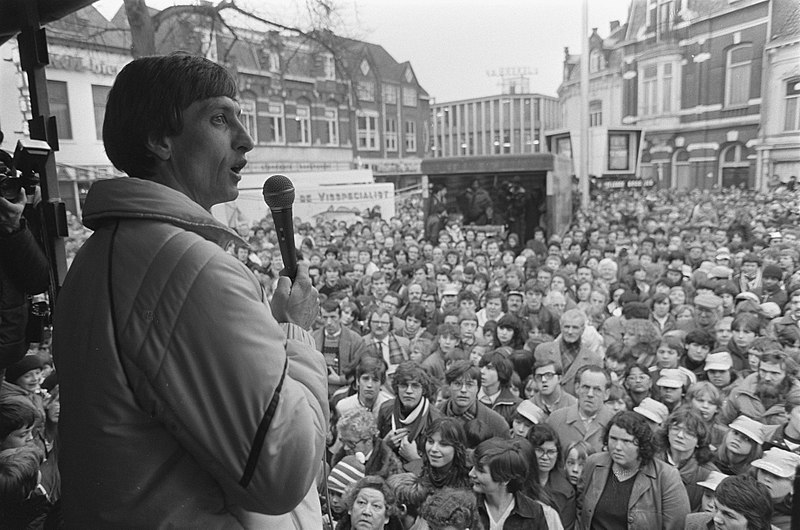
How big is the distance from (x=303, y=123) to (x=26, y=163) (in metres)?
19.7

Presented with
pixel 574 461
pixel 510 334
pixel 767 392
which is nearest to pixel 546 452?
pixel 574 461

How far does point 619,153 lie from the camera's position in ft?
55.6

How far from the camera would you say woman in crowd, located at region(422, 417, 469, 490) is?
9.43 ft

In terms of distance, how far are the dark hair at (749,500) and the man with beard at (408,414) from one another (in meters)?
1.52

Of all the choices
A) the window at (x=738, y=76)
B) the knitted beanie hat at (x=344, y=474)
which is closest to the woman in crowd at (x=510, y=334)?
the knitted beanie hat at (x=344, y=474)

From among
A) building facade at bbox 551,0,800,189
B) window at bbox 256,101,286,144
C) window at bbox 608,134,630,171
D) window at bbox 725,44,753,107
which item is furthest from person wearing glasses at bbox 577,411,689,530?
window at bbox 256,101,286,144

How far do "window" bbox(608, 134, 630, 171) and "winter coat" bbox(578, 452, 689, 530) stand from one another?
50.5 ft

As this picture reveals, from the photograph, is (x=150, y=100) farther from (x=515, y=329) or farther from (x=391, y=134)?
(x=391, y=134)

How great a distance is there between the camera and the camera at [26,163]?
191 cm

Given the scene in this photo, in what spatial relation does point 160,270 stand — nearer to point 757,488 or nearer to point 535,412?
point 757,488

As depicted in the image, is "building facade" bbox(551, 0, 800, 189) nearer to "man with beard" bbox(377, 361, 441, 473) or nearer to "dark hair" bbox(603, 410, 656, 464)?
"dark hair" bbox(603, 410, 656, 464)

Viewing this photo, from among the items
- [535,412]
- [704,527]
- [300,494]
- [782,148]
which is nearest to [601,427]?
[535,412]

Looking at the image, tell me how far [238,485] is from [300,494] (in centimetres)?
8

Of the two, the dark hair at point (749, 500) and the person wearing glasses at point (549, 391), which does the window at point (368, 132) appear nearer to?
the person wearing glasses at point (549, 391)
